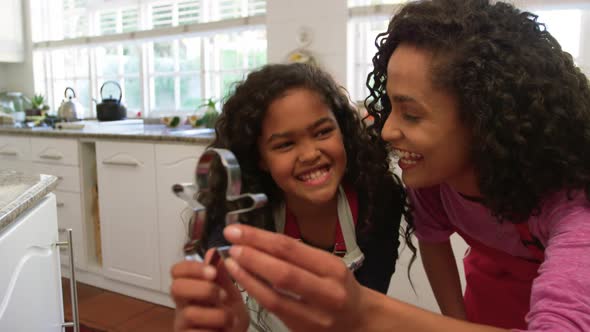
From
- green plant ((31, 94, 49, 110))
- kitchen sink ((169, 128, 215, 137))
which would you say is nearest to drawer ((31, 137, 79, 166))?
kitchen sink ((169, 128, 215, 137))

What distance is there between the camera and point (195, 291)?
0.47 meters

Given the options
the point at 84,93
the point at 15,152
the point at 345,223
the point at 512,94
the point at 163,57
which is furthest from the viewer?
the point at 84,93

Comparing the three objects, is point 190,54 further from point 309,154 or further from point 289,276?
point 289,276

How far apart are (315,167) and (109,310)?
2050 mm

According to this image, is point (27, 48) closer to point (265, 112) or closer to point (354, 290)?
point (265, 112)

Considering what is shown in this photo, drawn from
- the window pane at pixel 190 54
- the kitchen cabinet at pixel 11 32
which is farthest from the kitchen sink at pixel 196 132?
the kitchen cabinet at pixel 11 32

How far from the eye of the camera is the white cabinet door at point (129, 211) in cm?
254

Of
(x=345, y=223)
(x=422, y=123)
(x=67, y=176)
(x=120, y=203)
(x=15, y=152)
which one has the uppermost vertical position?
(x=422, y=123)

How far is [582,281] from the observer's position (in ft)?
1.81

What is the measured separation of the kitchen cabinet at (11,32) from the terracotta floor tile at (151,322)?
2591mm

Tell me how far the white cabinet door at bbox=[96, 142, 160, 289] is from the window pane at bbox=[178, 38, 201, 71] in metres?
1.05

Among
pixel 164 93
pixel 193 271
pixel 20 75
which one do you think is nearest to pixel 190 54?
pixel 164 93

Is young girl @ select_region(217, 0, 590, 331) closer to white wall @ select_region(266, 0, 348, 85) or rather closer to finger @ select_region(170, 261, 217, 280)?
finger @ select_region(170, 261, 217, 280)

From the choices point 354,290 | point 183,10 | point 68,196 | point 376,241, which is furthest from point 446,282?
point 183,10
